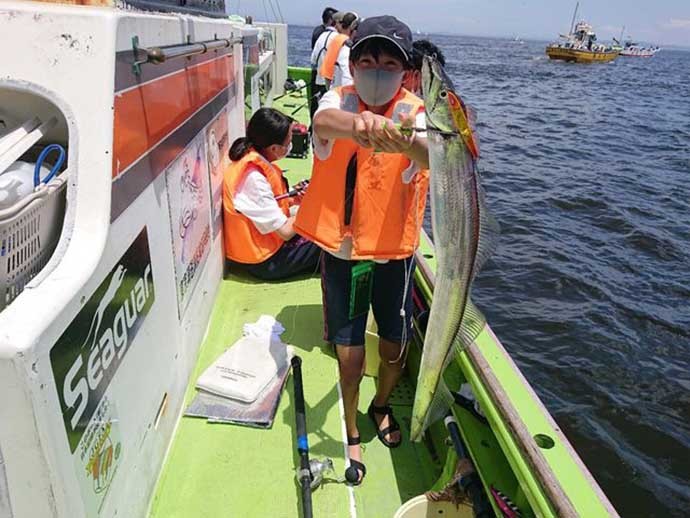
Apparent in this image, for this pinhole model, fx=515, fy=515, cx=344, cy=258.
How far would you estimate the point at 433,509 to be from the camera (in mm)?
2443

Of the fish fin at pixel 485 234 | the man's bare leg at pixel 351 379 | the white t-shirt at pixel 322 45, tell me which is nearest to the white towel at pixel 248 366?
the man's bare leg at pixel 351 379

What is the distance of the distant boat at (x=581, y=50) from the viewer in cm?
5584

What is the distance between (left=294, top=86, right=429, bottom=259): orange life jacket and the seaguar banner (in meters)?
0.92

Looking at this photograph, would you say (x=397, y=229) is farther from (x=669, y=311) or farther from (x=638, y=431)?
(x=669, y=311)

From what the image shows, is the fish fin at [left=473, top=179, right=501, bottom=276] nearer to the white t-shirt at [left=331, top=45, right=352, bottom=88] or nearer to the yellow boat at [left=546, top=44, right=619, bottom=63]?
the white t-shirt at [left=331, top=45, right=352, bottom=88]

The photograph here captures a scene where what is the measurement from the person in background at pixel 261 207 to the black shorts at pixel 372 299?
61.2 inches

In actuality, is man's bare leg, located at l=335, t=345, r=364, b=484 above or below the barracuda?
below

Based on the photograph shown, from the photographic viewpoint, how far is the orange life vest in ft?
13.7

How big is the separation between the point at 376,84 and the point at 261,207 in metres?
2.03

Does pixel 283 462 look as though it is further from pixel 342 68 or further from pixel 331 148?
pixel 342 68

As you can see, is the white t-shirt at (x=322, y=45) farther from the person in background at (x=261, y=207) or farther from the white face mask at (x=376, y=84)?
the white face mask at (x=376, y=84)

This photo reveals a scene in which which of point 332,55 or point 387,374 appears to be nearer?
point 387,374

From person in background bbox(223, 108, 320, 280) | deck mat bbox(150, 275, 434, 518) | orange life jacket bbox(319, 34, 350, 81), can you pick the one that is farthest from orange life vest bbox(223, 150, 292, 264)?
orange life jacket bbox(319, 34, 350, 81)

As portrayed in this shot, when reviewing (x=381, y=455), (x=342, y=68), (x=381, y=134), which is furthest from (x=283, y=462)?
(x=342, y=68)
